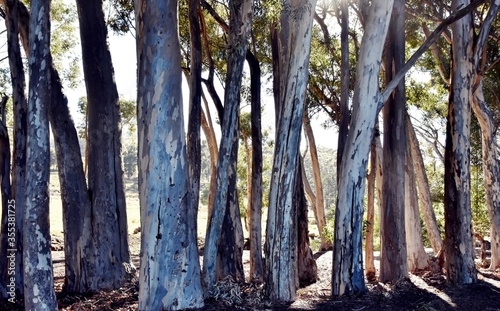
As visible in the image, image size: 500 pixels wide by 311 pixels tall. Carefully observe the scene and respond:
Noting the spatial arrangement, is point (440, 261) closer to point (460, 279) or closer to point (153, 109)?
point (460, 279)

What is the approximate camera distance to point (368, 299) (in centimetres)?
707

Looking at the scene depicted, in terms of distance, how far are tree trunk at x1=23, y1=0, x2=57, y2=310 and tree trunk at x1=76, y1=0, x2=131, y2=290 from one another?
107 inches

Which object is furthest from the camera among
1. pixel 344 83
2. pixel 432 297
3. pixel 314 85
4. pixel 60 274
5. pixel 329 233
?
pixel 314 85

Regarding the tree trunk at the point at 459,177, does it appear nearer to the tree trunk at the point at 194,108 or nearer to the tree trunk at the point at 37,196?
the tree trunk at the point at 194,108

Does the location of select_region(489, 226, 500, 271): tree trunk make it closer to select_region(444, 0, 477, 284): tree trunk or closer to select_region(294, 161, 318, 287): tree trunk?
select_region(444, 0, 477, 284): tree trunk

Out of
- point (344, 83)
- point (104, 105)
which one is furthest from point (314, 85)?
point (104, 105)

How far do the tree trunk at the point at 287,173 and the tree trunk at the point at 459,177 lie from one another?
8.80 feet

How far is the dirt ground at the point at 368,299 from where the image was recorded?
6707mm

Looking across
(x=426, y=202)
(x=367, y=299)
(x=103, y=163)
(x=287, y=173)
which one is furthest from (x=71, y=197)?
(x=426, y=202)

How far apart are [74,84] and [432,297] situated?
11815 millimetres

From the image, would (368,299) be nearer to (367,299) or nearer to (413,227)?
(367,299)

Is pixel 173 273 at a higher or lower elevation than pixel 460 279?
higher

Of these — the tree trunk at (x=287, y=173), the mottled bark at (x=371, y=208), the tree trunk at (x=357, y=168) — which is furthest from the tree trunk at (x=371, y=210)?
the tree trunk at (x=287, y=173)

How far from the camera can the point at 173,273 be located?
6.10 m
